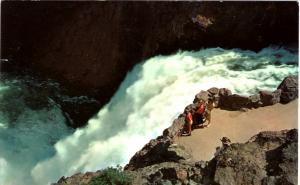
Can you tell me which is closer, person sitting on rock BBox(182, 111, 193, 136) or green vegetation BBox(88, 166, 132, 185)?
green vegetation BBox(88, 166, 132, 185)

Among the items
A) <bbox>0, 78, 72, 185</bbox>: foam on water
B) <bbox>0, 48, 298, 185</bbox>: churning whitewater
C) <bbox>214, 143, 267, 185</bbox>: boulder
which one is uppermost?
<bbox>214, 143, 267, 185</bbox>: boulder

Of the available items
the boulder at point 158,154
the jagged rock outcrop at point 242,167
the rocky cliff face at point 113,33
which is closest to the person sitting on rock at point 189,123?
the boulder at point 158,154

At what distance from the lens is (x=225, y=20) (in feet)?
54.2

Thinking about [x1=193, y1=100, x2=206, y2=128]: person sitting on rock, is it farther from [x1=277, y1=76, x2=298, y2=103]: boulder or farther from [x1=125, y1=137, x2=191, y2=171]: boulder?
[x1=277, y1=76, x2=298, y2=103]: boulder

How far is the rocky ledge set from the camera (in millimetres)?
8906

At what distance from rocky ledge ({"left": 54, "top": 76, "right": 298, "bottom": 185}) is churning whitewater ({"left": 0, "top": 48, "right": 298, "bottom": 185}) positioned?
3.55ft

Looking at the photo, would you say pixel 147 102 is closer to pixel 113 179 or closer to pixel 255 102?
pixel 255 102

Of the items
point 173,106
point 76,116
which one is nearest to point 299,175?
point 173,106

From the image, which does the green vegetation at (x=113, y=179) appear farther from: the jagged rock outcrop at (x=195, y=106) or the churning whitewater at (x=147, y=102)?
the churning whitewater at (x=147, y=102)

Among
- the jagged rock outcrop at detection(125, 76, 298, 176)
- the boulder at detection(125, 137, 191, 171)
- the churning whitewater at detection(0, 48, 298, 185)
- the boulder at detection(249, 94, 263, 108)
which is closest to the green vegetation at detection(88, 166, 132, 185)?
the boulder at detection(125, 137, 191, 171)

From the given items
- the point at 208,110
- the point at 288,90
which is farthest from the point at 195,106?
the point at 288,90

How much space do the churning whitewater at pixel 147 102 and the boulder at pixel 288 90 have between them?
0.79 meters

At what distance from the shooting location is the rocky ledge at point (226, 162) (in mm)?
8906

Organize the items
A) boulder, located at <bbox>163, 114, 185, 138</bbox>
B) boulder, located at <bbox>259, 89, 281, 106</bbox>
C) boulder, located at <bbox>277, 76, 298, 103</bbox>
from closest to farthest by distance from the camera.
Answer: boulder, located at <bbox>163, 114, 185, 138</bbox>, boulder, located at <bbox>277, 76, 298, 103</bbox>, boulder, located at <bbox>259, 89, 281, 106</bbox>
